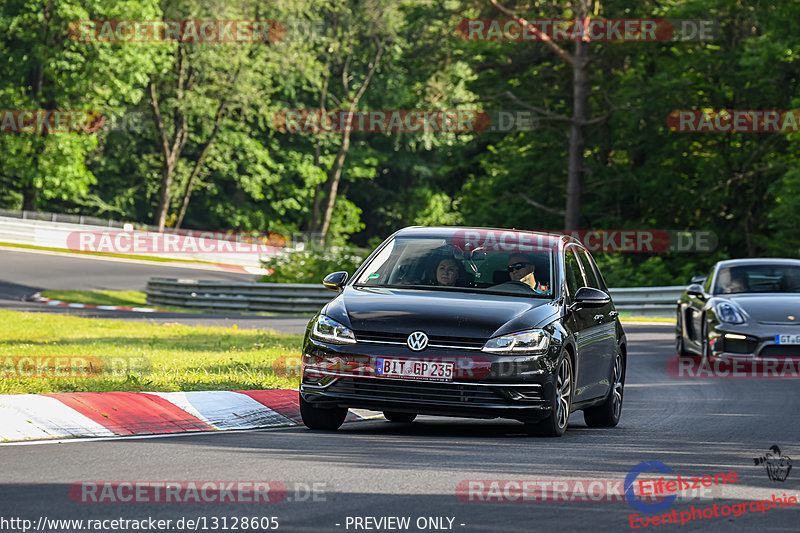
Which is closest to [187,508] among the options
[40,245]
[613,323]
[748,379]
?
[613,323]

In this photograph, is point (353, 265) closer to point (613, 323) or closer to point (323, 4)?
point (613, 323)

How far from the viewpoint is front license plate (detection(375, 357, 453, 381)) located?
365 inches

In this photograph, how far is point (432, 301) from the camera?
9.73 metres

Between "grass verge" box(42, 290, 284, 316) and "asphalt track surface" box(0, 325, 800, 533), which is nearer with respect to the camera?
"asphalt track surface" box(0, 325, 800, 533)

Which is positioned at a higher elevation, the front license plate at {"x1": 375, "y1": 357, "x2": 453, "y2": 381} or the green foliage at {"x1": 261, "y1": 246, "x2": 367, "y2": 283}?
the front license plate at {"x1": 375, "y1": 357, "x2": 453, "y2": 381}

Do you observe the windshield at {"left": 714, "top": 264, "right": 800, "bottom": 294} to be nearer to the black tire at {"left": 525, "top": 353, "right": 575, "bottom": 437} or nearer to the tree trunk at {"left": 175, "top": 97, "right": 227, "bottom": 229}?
the black tire at {"left": 525, "top": 353, "right": 575, "bottom": 437}

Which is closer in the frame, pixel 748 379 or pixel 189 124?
pixel 748 379

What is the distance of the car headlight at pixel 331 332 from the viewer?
950cm

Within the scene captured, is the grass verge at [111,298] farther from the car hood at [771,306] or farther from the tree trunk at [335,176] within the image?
the tree trunk at [335,176]

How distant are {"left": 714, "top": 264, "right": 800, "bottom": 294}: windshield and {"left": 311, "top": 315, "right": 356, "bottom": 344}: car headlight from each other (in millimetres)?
9348

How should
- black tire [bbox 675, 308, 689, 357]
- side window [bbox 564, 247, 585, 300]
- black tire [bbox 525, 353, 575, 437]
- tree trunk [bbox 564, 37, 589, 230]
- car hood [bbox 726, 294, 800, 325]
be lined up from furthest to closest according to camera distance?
tree trunk [bbox 564, 37, 589, 230] → black tire [bbox 675, 308, 689, 357] → car hood [bbox 726, 294, 800, 325] → side window [bbox 564, 247, 585, 300] → black tire [bbox 525, 353, 575, 437]

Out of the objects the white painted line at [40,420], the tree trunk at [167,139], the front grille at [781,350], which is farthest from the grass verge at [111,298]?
the tree trunk at [167,139]

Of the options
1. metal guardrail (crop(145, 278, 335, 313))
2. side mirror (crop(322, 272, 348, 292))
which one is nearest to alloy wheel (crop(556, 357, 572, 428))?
side mirror (crop(322, 272, 348, 292))

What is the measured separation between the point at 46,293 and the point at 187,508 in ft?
104
